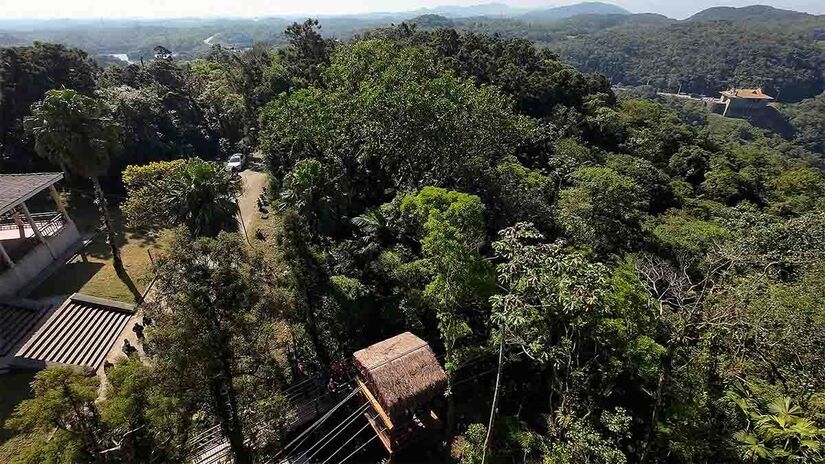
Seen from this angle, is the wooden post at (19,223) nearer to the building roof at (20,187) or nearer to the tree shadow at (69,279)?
the building roof at (20,187)

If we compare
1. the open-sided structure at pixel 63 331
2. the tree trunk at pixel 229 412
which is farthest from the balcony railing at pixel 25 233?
the tree trunk at pixel 229 412

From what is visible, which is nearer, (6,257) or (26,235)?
(6,257)

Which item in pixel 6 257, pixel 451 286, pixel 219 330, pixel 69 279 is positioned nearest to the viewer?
pixel 219 330

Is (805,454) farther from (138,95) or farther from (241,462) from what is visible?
(138,95)

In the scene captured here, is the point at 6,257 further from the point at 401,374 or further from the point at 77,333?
the point at 401,374

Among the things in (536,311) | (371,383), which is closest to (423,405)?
(371,383)

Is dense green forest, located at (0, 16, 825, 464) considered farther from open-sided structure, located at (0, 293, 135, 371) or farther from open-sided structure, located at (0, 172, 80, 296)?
open-sided structure, located at (0, 293, 135, 371)

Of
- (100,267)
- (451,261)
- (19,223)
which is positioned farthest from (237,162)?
(451,261)

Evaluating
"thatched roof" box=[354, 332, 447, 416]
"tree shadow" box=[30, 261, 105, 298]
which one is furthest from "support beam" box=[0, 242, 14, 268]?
"thatched roof" box=[354, 332, 447, 416]
